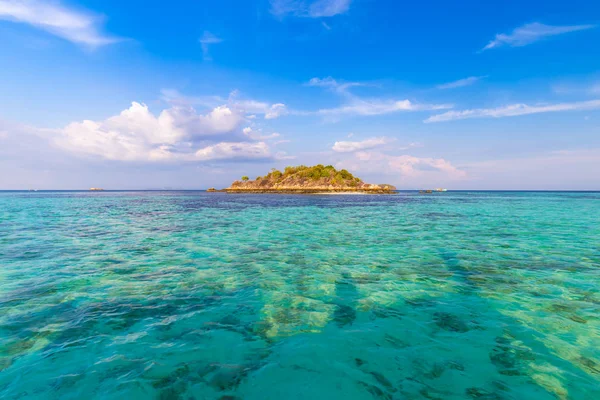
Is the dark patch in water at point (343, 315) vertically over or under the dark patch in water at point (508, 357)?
under

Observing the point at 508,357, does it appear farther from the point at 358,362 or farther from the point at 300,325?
the point at 300,325

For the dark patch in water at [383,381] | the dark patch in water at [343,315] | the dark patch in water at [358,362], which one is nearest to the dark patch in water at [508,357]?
the dark patch in water at [383,381]

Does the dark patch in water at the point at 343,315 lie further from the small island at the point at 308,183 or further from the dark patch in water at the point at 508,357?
the small island at the point at 308,183

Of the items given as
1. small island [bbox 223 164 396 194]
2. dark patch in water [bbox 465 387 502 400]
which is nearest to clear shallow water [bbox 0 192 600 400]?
dark patch in water [bbox 465 387 502 400]

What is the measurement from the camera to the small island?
133 metres

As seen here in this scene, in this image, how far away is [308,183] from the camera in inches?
5512

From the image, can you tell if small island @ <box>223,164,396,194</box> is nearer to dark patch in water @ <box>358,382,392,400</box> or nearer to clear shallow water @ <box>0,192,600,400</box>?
clear shallow water @ <box>0,192,600,400</box>

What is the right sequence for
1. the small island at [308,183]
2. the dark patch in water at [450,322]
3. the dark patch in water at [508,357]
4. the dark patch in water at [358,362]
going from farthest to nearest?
the small island at [308,183]
the dark patch in water at [450,322]
the dark patch in water at [358,362]
the dark patch in water at [508,357]

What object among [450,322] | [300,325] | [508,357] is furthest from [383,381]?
[450,322]

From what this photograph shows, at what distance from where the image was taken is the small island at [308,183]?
133m

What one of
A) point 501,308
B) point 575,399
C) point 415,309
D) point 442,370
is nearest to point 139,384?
point 442,370

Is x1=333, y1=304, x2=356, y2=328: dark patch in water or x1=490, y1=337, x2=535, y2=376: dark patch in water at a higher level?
x1=490, y1=337, x2=535, y2=376: dark patch in water

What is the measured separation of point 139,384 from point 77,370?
135 cm

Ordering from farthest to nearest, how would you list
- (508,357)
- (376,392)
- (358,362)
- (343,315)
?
(343,315) → (508,357) → (358,362) → (376,392)
